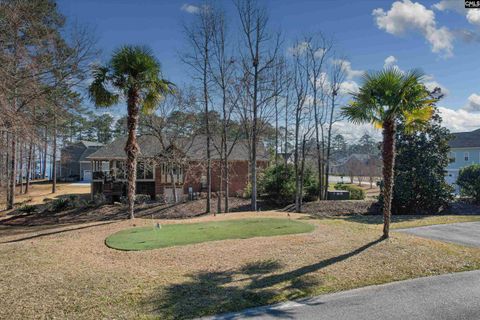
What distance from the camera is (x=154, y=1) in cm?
1323

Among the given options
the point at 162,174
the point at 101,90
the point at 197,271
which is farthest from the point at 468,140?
the point at 197,271

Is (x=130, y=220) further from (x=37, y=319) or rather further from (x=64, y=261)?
(x=37, y=319)

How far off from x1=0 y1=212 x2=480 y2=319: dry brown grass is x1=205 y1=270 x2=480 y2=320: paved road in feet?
0.98

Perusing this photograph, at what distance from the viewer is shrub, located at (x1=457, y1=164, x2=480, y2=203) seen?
19.0m

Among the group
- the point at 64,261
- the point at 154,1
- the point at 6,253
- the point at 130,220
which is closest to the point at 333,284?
the point at 64,261

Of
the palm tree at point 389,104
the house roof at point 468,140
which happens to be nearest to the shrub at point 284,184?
the palm tree at point 389,104

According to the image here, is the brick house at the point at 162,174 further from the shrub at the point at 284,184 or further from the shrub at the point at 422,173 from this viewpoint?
the shrub at the point at 422,173

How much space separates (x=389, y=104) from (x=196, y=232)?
6963 mm

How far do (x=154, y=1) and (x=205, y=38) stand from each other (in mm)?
5268

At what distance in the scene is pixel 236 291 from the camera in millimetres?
6047

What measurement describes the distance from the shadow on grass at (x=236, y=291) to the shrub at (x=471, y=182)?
1651 centimetres

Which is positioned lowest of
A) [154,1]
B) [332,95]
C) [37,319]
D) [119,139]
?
[37,319]

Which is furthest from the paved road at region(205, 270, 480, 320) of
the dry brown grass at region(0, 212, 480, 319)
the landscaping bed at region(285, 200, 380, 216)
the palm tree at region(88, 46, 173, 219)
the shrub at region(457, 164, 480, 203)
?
the shrub at region(457, 164, 480, 203)

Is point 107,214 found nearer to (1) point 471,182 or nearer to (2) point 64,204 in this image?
(2) point 64,204
